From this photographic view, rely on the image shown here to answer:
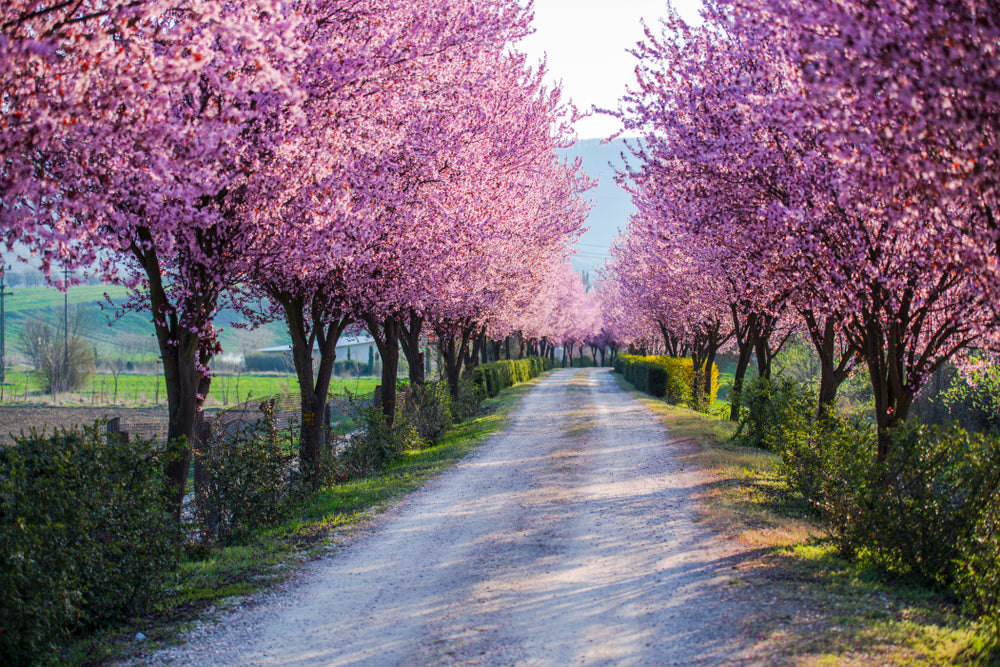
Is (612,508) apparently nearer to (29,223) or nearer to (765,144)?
(765,144)

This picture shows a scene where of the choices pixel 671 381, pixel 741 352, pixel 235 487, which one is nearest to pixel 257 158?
pixel 235 487

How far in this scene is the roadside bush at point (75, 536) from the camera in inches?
184

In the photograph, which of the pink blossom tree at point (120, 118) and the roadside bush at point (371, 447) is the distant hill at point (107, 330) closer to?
the roadside bush at point (371, 447)

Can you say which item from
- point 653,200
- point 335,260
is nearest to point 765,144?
point 653,200

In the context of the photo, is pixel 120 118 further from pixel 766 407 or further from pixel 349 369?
pixel 349 369

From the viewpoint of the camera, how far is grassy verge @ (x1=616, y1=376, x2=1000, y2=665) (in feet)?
16.3

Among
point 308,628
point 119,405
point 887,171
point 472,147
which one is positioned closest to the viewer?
point 887,171

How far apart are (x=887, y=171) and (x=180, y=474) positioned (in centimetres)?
748

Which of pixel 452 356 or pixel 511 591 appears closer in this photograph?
pixel 511 591

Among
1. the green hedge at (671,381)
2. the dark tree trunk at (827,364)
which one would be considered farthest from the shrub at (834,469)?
the green hedge at (671,381)

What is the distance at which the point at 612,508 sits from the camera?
9.84 meters

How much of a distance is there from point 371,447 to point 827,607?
33.5ft

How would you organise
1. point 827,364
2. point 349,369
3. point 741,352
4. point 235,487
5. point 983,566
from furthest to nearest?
point 349,369
point 741,352
point 827,364
point 235,487
point 983,566

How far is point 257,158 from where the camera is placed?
7598 millimetres
